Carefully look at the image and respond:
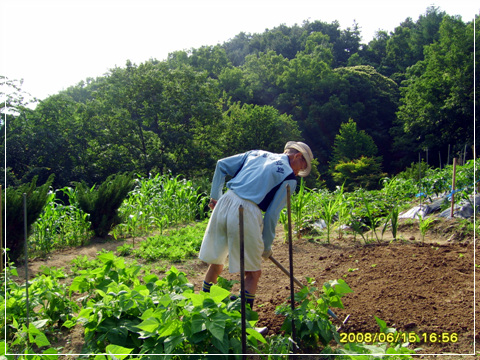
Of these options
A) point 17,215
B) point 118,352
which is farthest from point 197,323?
point 17,215

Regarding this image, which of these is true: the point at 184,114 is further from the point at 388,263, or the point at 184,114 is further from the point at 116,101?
the point at 388,263

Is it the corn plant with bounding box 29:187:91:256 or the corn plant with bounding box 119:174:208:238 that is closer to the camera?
the corn plant with bounding box 29:187:91:256

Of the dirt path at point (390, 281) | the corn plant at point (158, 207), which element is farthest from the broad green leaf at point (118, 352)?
the corn plant at point (158, 207)

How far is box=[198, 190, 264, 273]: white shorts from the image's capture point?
309cm

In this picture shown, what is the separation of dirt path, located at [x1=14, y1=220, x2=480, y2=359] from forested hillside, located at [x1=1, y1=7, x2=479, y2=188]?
8707 millimetres

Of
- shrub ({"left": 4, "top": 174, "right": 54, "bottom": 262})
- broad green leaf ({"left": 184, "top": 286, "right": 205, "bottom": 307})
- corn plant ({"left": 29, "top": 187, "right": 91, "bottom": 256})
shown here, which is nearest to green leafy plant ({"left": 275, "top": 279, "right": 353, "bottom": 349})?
broad green leaf ({"left": 184, "top": 286, "right": 205, "bottom": 307})

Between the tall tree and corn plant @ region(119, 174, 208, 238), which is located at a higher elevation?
the tall tree

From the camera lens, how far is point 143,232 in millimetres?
7523

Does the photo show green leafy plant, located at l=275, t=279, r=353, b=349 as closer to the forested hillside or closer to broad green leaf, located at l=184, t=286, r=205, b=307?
broad green leaf, located at l=184, t=286, r=205, b=307

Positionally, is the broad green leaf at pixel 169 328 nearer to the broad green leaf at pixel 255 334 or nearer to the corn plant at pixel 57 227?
the broad green leaf at pixel 255 334

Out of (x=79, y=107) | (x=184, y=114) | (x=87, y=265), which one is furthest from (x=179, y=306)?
(x=79, y=107)

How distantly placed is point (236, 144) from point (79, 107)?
10607mm

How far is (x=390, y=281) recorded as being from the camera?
3938mm

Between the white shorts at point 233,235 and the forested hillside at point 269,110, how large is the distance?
9.67 meters
